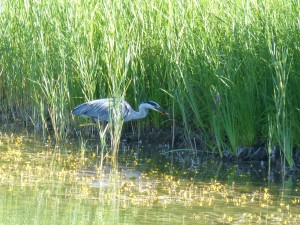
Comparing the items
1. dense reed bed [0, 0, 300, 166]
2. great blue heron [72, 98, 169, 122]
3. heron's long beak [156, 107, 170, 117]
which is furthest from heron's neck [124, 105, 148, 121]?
dense reed bed [0, 0, 300, 166]

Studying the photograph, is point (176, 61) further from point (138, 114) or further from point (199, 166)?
point (199, 166)

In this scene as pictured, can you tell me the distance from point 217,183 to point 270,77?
144 centimetres

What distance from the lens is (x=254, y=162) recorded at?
28.4ft

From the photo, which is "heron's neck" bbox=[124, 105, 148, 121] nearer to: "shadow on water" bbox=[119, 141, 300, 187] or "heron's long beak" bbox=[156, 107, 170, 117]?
"heron's long beak" bbox=[156, 107, 170, 117]

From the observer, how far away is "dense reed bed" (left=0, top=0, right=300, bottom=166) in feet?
26.7

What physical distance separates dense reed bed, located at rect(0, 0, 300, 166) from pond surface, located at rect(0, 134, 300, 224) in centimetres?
47

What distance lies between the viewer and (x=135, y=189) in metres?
7.06

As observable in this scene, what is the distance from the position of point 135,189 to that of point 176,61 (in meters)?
2.01

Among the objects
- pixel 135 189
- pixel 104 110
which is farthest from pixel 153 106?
pixel 135 189

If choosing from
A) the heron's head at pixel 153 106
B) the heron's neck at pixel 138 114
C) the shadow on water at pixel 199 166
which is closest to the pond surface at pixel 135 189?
the shadow on water at pixel 199 166

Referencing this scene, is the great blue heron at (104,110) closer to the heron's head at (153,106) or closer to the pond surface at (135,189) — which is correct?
the heron's head at (153,106)

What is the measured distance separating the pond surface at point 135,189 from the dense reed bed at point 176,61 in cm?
47

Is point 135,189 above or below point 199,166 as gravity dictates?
below

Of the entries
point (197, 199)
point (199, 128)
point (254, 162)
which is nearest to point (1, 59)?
point (199, 128)
